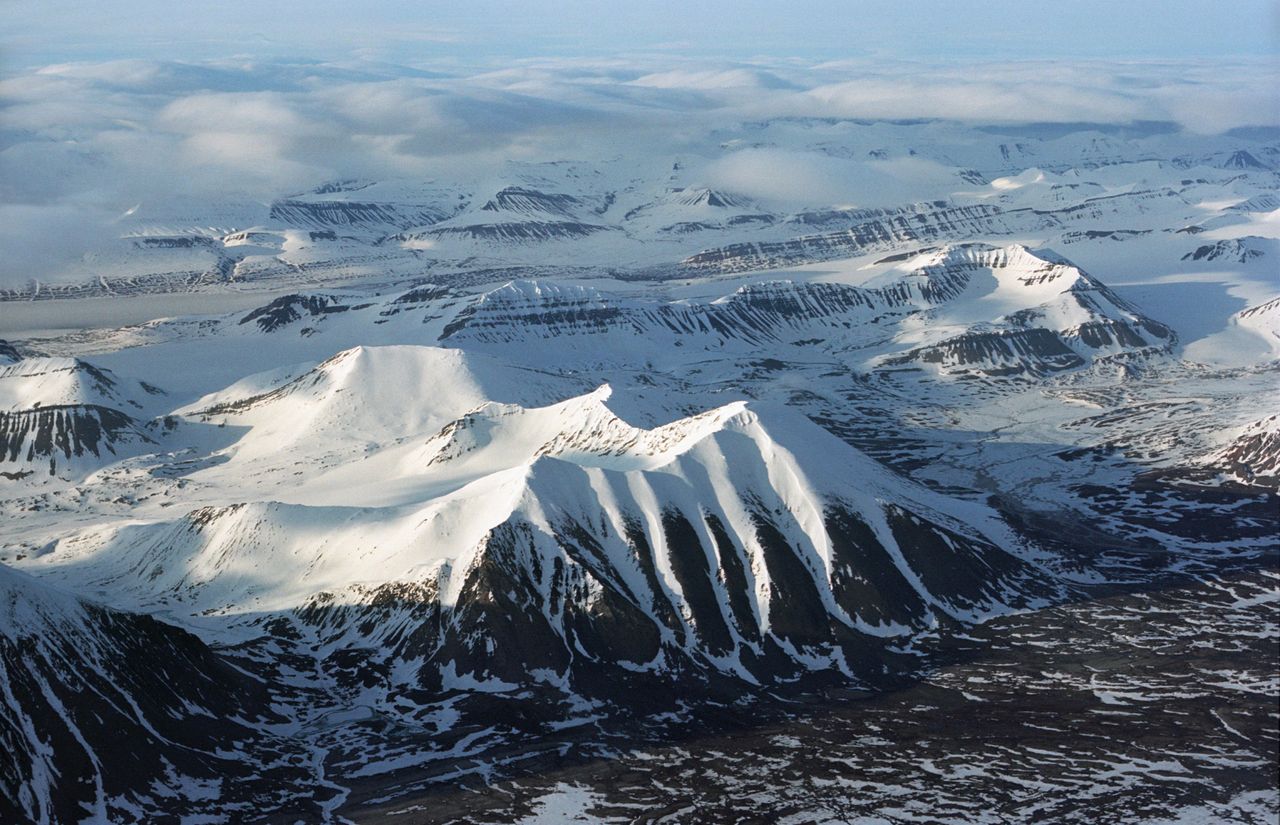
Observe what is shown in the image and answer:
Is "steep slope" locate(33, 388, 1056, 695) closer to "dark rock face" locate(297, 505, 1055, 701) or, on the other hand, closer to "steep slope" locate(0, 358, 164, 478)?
"dark rock face" locate(297, 505, 1055, 701)

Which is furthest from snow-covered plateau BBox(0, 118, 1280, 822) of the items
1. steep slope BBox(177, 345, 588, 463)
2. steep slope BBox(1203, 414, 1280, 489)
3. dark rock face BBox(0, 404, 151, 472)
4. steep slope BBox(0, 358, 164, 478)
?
steep slope BBox(177, 345, 588, 463)

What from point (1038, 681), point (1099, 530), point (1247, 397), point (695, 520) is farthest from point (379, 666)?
point (1247, 397)

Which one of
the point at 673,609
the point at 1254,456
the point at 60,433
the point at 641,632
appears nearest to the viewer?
the point at 641,632

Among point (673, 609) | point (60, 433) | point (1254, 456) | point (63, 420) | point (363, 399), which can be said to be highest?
point (673, 609)

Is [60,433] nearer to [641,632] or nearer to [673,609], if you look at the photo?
[673,609]

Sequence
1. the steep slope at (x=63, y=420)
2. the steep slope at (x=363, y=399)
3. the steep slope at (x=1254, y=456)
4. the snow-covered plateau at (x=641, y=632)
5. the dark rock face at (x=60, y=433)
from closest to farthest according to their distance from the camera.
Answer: the snow-covered plateau at (x=641, y=632), the steep slope at (x=1254, y=456), the steep slope at (x=63, y=420), the dark rock face at (x=60, y=433), the steep slope at (x=363, y=399)

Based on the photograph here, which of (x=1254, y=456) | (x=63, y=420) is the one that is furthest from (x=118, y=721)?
(x=1254, y=456)

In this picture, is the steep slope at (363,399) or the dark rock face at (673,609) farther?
the steep slope at (363,399)

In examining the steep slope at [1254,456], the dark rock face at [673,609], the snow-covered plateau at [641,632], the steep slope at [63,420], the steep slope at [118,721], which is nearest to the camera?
the steep slope at [118,721]

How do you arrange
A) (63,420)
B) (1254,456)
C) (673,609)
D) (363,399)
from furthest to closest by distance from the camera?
(363,399) < (63,420) < (1254,456) < (673,609)

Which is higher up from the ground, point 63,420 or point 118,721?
point 118,721

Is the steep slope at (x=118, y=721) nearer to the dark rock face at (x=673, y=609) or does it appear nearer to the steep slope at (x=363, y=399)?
the dark rock face at (x=673, y=609)

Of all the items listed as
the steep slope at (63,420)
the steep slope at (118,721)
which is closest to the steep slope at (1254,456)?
the steep slope at (118,721)
